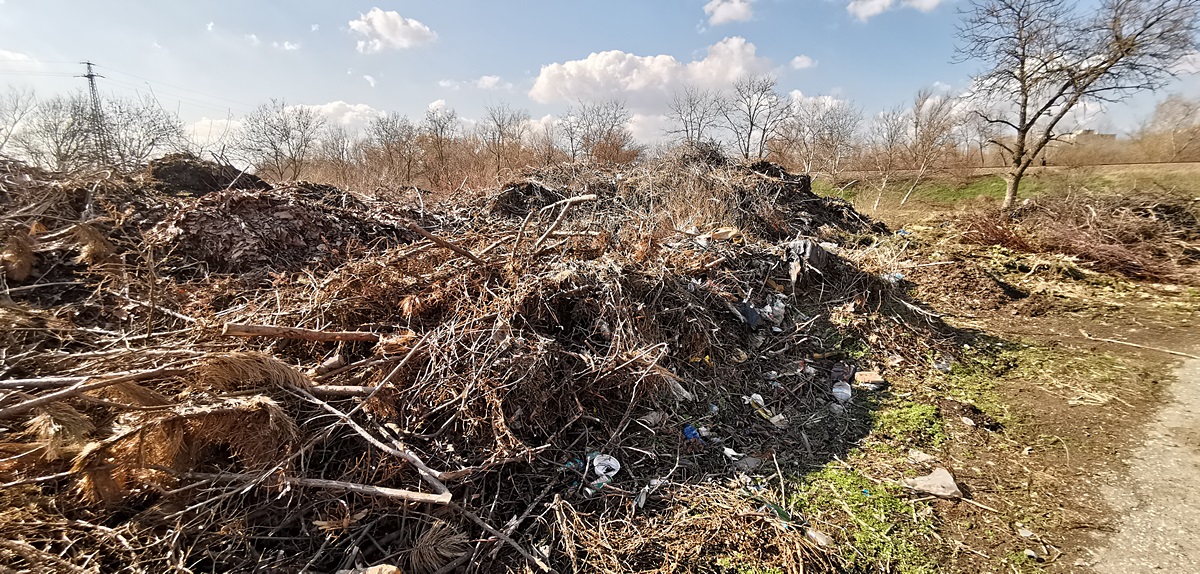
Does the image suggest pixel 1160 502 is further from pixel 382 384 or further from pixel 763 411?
pixel 382 384

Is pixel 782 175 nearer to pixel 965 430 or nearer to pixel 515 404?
pixel 965 430

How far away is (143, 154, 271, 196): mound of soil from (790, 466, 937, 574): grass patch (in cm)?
642

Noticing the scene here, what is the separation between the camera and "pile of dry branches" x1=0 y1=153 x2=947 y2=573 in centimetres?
211

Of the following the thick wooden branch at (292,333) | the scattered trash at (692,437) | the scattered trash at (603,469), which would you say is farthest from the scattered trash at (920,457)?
the thick wooden branch at (292,333)

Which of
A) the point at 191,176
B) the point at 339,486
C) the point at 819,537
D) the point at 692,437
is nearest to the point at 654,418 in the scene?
the point at 692,437

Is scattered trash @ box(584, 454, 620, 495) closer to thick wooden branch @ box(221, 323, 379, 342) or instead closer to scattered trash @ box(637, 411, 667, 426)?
scattered trash @ box(637, 411, 667, 426)

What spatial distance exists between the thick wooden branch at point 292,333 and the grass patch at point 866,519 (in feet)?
9.53

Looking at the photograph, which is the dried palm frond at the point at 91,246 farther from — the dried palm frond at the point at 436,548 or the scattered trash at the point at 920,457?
the scattered trash at the point at 920,457

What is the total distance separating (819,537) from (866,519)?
1.25ft

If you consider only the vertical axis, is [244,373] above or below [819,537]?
above

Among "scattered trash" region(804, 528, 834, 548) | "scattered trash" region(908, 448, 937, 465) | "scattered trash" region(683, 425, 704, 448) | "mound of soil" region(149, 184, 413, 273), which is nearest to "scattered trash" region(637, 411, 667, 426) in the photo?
"scattered trash" region(683, 425, 704, 448)

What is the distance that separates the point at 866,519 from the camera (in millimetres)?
2617

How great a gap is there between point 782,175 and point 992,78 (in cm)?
636

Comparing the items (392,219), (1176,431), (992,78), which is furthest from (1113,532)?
(992,78)
